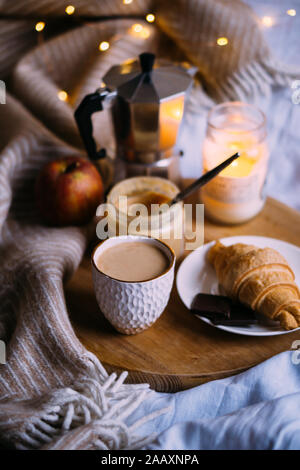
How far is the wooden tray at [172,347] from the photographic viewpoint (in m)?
0.76

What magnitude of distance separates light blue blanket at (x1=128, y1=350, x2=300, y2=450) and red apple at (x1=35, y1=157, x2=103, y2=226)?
0.43 meters

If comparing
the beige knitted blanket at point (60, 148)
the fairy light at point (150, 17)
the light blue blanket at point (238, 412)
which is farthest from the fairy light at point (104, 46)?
the light blue blanket at point (238, 412)

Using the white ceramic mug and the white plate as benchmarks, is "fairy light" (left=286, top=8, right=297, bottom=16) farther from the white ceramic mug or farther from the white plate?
the white ceramic mug

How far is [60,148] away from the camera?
1106mm

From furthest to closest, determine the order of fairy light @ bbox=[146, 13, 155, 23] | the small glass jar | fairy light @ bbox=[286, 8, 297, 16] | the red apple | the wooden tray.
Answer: fairy light @ bbox=[146, 13, 155, 23]
fairy light @ bbox=[286, 8, 297, 16]
the red apple
the small glass jar
the wooden tray

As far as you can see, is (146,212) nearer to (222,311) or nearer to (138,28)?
(222,311)

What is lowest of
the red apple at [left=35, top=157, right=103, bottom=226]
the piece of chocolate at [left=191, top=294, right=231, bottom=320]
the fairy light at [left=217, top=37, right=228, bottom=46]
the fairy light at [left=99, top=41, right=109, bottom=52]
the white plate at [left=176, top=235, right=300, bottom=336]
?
the white plate at [left=176, top=235, right=300, bottom=336]

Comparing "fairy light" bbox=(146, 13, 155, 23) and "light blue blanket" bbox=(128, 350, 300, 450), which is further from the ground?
"fairy light" bbox=(146, 13, 155, 23)

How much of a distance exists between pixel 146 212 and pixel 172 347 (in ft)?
0.89

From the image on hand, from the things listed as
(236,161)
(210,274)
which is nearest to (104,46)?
(236,161)

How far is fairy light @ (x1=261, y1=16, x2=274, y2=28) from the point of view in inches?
47.9

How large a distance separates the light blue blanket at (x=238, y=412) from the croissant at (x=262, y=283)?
0.22 feet

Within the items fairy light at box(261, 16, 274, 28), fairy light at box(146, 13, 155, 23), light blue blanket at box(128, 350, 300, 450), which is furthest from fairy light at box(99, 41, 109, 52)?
light blue blanket at box(128, 350, 300, 450)

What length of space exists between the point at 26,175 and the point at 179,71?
1.32 ft
